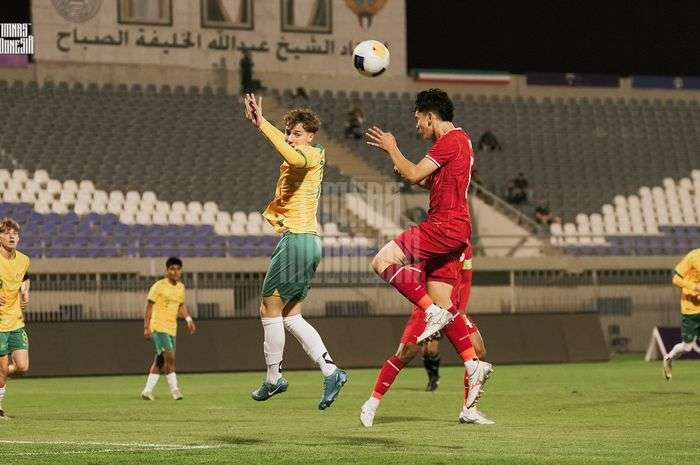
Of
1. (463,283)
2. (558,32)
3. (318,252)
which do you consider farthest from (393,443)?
(558,32)

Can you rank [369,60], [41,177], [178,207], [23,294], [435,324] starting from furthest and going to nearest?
[178,207], [41,177], [23,294], [369,60], [435,324]

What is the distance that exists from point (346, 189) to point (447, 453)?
3242cm

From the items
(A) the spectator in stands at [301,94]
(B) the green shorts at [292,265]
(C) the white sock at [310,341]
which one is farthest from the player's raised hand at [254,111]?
(A) the spectator in stands at [301,94]

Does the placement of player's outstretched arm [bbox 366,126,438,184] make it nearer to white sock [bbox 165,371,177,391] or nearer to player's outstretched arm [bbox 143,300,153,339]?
white sock [bbox 165,371,177,391]

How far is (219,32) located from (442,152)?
125 ft

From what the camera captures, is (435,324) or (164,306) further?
(164,306)

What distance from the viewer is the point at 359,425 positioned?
1360cm

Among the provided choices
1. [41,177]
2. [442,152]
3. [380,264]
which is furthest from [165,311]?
[41,177]

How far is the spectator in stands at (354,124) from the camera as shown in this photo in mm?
46969

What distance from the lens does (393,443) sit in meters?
11.3

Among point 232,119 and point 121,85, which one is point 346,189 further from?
point 121,85

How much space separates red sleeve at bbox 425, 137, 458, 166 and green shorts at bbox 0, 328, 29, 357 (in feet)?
22.1

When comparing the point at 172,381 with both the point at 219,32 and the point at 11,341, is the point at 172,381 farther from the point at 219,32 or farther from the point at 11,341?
the point at 219,32

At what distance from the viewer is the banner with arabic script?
4784cm
